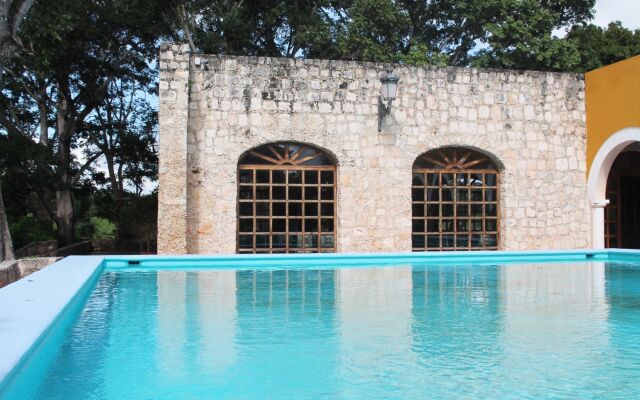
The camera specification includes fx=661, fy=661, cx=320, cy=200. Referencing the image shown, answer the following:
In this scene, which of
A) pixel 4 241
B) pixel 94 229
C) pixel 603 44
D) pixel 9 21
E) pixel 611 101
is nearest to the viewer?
pixel 9 21

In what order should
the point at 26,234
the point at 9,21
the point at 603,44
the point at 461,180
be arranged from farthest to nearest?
the point at 603,44 < the point at 26,234 < the point at 461,180 < the point at 9,21

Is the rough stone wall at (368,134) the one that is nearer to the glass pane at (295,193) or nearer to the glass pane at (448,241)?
the glass pane at (295,193)

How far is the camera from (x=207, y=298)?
5.63 meters

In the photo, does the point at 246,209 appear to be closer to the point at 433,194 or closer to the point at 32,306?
the point at 433,194

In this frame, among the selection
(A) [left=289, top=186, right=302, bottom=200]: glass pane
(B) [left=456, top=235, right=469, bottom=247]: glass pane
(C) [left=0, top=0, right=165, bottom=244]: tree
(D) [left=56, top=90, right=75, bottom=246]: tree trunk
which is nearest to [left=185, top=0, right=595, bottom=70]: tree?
(C) [left=0, top=0, right=165, bottom=244]: tree

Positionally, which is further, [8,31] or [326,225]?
[326,225]

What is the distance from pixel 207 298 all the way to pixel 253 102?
5.55m

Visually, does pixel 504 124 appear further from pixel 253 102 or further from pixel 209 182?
pixel 209 182

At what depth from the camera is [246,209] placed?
10992 mm

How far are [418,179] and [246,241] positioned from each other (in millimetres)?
3196

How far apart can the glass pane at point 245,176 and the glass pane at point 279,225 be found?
0.79 metres

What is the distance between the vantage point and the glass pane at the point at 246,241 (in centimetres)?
1095

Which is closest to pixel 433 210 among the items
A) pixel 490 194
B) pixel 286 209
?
pixel 490 194

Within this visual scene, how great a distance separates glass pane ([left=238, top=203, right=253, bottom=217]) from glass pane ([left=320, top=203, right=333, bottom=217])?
1.20 m
